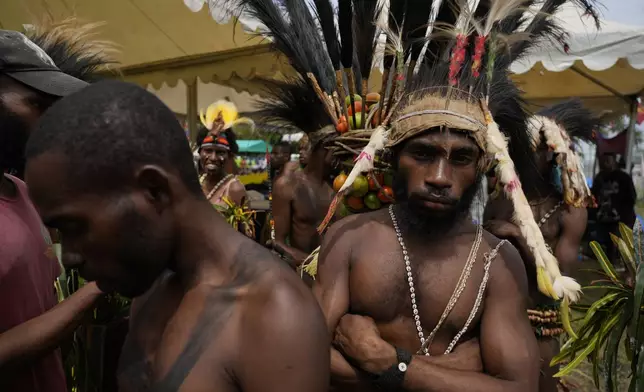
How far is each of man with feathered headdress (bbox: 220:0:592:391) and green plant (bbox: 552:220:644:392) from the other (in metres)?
0.40

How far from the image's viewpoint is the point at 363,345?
6.15 ft

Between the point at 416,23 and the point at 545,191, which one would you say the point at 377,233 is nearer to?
the point at 416,23

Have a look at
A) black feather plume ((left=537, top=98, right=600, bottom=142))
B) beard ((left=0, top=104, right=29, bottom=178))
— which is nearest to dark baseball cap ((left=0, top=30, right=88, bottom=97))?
beard ((left=0, top=104, right=29, bottom=178))

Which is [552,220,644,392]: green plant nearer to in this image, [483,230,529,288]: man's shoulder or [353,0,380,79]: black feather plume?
[483,230,529,288]: man's shoulder

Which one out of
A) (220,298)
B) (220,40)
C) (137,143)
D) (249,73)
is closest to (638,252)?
(220,298)

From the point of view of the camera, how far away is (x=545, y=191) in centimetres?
383

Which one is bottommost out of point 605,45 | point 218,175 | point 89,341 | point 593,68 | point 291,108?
point 89,341

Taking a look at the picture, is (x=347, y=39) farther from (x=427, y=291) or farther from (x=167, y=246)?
(x=167, y=246)

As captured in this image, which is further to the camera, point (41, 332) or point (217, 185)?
point (217, 185)

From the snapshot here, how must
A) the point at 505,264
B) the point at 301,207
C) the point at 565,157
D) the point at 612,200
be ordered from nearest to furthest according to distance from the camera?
the point at 505,264 → the point at 565,157 → the point at 301,207 → the point at 612,200

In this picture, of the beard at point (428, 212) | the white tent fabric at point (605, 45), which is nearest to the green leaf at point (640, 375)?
the beard at point (428, 212)

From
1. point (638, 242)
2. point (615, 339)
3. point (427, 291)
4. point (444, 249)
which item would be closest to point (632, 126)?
point (638, 242)

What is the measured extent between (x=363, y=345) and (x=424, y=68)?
4.04 ft

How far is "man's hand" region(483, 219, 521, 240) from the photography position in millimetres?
3016
